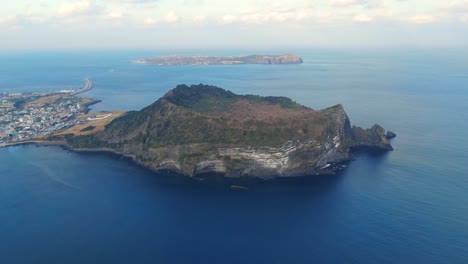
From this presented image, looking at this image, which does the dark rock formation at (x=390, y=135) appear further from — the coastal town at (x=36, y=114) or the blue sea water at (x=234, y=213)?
the coastal town at (x=36, y=114)

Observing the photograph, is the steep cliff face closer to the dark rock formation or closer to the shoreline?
the shoreline

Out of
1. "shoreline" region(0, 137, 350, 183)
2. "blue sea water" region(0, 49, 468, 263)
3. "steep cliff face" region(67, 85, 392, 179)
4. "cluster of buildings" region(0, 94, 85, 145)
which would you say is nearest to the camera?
"blue sea water" region(0, 49, 468, 263)

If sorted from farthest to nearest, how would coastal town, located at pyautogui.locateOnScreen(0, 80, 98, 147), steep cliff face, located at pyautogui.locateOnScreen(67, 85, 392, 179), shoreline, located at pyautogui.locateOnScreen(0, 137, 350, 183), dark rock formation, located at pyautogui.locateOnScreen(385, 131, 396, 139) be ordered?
coastal town, located at pyautogui.locateOnScreen(0, 80, 98, 147) → dark rock formation, located at pyautogui.locateOnScreen(385, 131, 396, 139) → steep cliff face, located at pyautogui.locateOnScreen(67, 85, 392, 179) → shoreline, located at pyautogui.locateOnScreen(0, 137, 350, 183)

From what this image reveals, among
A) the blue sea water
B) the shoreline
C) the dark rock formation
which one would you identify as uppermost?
the dark rock formation

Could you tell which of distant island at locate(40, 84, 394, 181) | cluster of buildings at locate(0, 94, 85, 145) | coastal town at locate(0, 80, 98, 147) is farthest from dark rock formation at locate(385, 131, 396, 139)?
cluster of buildings at locate(0, 94, 85, 145)

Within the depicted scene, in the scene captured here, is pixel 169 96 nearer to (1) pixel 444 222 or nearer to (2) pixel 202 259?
(2) pixel 202 259

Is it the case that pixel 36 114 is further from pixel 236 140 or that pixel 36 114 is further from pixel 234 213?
pixel 234 213

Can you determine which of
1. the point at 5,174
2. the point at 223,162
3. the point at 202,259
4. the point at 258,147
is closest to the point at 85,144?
the point at 5,174

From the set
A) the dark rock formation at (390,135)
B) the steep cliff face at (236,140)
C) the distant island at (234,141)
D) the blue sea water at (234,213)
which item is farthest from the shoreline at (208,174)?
the dark rock formation at (390,135)

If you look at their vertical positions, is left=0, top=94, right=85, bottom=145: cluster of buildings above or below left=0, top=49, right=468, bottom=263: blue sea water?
above
